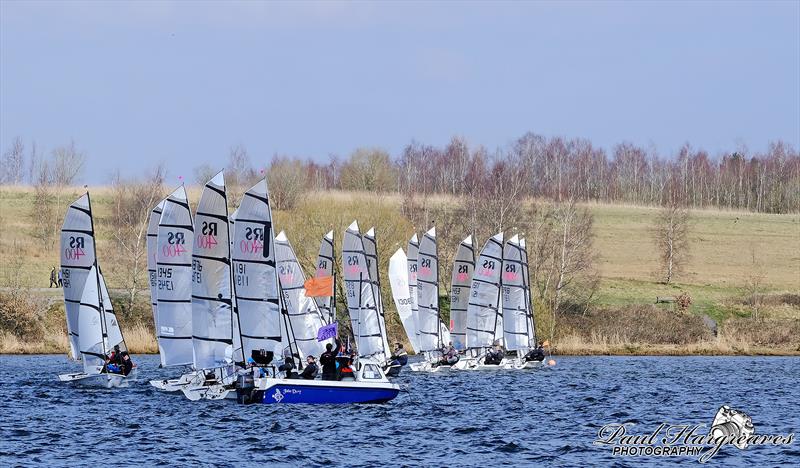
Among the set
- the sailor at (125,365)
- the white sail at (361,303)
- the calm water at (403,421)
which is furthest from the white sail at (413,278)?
the sailor at (125,365)

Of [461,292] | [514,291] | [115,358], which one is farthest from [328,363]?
[461,292]

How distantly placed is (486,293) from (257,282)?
81.0ft

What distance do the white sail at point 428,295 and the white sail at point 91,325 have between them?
773 inches

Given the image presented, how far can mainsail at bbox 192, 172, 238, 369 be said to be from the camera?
41.5 m

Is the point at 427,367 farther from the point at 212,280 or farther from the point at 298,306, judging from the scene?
the point at 212,280

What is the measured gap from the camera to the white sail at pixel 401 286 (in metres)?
60.8

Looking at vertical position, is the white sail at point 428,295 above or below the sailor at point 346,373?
above

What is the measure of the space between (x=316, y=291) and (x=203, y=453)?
16.4m

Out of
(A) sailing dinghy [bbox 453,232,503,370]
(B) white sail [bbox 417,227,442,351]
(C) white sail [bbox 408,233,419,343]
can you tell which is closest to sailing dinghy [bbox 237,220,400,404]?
(C) white sail [bbox 408,233,419,343]

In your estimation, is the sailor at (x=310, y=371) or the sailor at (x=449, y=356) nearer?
the sailor at (x=310, y=371)

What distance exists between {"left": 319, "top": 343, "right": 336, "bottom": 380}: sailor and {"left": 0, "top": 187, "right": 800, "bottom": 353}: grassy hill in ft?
102

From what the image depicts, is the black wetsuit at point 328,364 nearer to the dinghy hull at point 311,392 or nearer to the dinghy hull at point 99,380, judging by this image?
the dinghy hull at point 311,392

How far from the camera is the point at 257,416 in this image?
3772 cm

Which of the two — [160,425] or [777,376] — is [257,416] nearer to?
[160,425]
